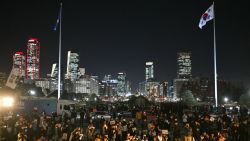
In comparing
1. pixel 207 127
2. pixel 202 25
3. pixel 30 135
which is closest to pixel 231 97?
pixel 202 25

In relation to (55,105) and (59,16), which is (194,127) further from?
(59,16)

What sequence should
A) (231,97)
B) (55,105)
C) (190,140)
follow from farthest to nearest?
(231,97) < (55,105) < (190,140)

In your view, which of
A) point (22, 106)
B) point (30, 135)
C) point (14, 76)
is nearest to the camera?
point (14, 76)

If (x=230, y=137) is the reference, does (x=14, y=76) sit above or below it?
above

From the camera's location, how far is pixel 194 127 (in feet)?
75.9

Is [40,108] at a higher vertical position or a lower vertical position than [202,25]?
lower

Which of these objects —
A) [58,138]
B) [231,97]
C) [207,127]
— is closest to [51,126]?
[58,138]

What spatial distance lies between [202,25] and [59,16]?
55.8ft

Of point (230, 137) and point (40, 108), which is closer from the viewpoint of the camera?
point (230, 137)

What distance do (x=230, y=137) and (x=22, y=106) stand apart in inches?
902

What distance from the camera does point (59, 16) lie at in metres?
41.7

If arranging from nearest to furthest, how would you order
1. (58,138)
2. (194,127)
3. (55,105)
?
1. (58,138)
2. (194,127)
3. (55,105)

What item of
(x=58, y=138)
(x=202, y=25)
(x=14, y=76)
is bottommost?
(x=58, y=138)

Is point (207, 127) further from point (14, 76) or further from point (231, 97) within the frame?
point (231, 97)
